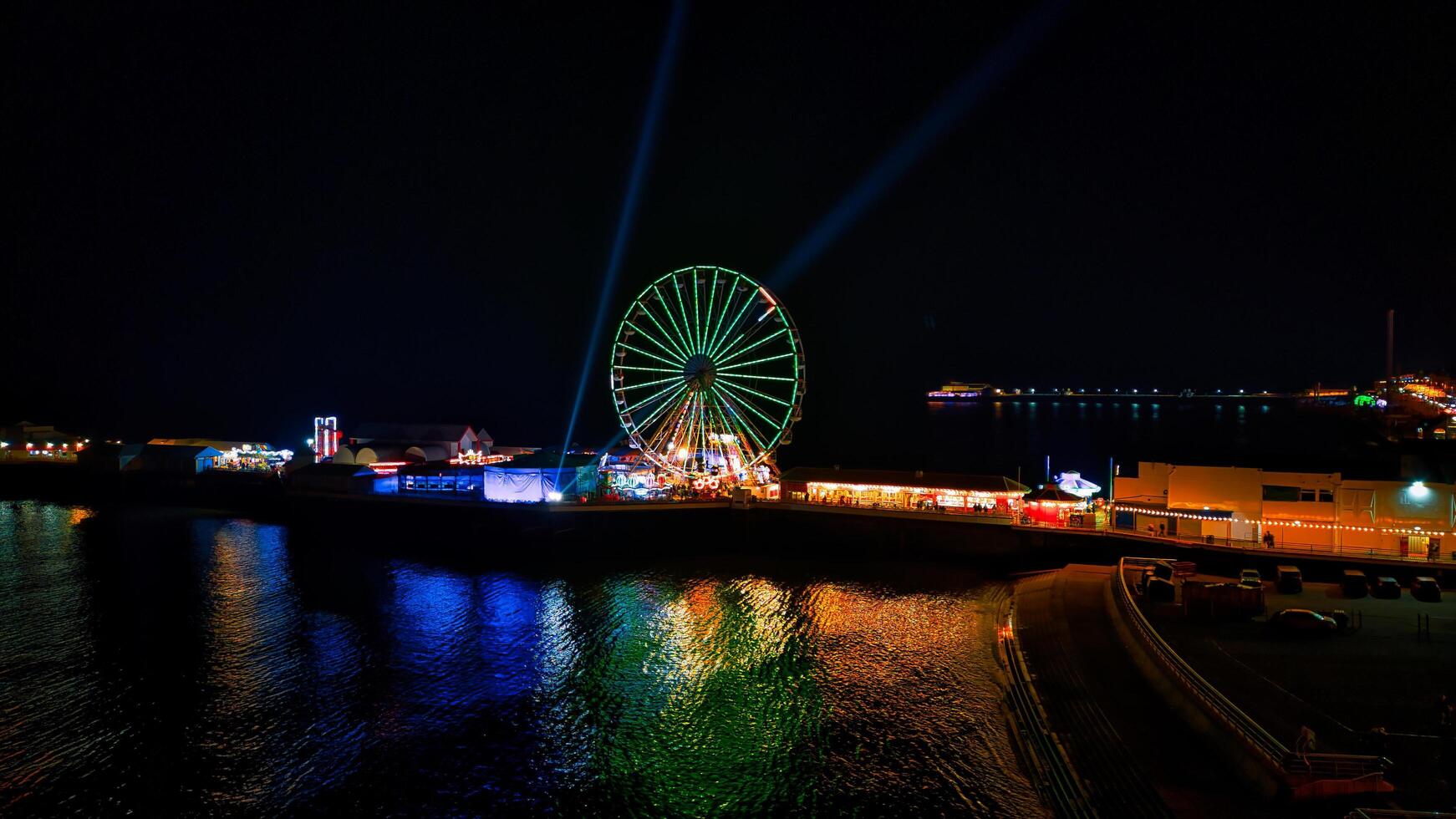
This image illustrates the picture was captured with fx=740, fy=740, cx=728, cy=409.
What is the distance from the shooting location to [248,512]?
5184 cm

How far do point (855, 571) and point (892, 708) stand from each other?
14883mm

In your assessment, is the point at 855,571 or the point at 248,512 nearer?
the point at 855,571

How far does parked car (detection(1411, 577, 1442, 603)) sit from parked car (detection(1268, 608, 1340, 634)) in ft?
18.8

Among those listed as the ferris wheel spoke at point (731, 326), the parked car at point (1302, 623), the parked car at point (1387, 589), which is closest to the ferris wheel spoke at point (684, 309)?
the ferris wheel spoke at point (731, 326)

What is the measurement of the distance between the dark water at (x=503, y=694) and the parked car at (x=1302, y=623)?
7903mm

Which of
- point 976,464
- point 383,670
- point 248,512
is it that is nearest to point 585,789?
point 383,670

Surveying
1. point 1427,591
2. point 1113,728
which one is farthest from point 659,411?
point 1427,591

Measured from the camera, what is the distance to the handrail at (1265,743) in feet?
42.3

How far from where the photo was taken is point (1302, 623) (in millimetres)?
20422

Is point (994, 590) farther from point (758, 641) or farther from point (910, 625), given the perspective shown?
point (758, 641)

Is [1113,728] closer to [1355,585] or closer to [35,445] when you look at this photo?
[1355,585]

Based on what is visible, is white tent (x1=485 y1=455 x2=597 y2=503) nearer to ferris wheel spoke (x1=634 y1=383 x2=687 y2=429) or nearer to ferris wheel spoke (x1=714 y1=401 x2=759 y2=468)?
ferris wheel spoke (x1=634 y1=383 x2=687 y2=429)

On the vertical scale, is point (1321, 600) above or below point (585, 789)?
above

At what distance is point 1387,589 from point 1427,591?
3.16ft
